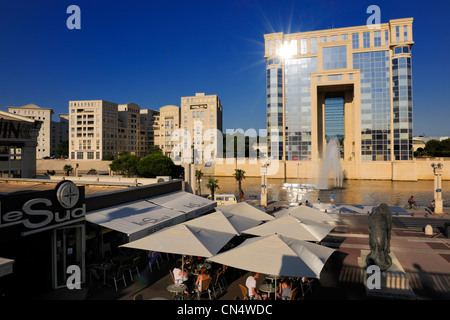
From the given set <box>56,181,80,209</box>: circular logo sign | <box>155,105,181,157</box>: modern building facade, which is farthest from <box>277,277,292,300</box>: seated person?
<box>155,105,181,157</box>: modern building facade

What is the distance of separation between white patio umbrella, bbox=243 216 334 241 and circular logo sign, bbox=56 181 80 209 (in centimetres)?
694

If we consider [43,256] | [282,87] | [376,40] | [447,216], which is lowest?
[447,216]

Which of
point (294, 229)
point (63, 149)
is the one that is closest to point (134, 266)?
point (294, 229)

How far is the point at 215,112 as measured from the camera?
12575 cm

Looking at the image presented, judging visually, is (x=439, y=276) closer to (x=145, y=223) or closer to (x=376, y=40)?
(x=145, y=223)

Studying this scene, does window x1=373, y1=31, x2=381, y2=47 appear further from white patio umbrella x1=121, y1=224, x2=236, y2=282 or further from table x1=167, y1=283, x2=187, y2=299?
table x1=167, y1=283, x2=187, y2=299

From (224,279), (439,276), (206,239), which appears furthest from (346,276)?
(206,239)

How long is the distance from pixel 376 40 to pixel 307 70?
1811cm

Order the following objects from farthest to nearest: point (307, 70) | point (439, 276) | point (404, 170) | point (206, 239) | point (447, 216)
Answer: point (307, 70) < point (404, 170) < point (447, 216) < point (439, 276) < point (206, 239)

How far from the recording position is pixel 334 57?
251 ft

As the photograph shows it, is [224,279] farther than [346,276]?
No

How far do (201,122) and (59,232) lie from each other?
116513mm

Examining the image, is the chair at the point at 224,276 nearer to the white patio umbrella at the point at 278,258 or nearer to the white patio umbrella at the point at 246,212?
the white patio umbrella at the point at 278,258

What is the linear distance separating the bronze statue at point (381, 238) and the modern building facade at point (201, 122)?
11071cm
